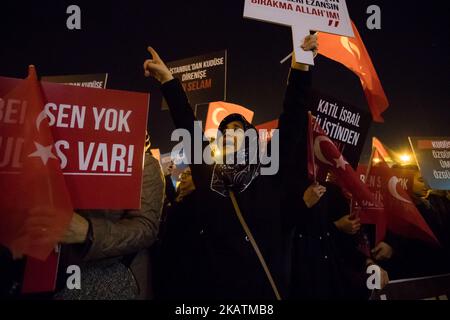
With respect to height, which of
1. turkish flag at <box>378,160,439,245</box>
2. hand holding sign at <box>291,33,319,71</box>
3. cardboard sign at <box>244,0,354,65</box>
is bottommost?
turkish flag at <box>378,160,439,245</box>

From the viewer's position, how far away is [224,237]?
7.16 feet

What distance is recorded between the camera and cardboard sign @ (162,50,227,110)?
4.29 m

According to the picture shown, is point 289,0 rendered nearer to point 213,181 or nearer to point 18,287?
point 213,181

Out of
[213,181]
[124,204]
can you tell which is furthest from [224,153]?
[124,204]

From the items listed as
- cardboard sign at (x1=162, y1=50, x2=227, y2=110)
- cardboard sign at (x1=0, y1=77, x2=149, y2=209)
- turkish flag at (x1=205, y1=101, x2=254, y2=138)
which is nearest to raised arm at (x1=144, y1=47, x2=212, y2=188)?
cardboard sign at (x1=0, y1=77, x2=149, y2=209)

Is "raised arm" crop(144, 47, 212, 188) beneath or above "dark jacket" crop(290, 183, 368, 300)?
above

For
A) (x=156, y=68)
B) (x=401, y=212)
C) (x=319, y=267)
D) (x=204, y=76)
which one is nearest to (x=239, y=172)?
(x=156, y=68)

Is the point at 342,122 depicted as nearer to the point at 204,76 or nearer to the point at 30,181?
the point at 204,76

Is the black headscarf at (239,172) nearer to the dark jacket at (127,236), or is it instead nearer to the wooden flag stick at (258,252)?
the wooden flag stick at (258,252)

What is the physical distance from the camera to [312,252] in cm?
290

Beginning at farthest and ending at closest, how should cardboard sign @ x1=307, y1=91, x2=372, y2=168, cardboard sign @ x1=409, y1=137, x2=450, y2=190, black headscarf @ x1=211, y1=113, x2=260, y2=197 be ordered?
cardboard sign @ x1=409, y1=137, x2=450, y2=190 → cardboard sign @ x1=307, y1=91, x2=372, y2=168 → black headscarf @ x1=211, y1=113, x2=260, y2=197

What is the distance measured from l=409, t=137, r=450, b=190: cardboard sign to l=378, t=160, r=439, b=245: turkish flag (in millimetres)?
1336

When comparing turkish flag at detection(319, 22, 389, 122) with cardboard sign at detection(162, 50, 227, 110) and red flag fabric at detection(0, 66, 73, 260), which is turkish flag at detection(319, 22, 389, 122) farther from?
red flag fabric at detection(0, 66, 73, 260)

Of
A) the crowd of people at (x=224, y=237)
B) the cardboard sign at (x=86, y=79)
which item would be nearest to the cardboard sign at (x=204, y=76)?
the cardboard sign at (x=86, y=79)
